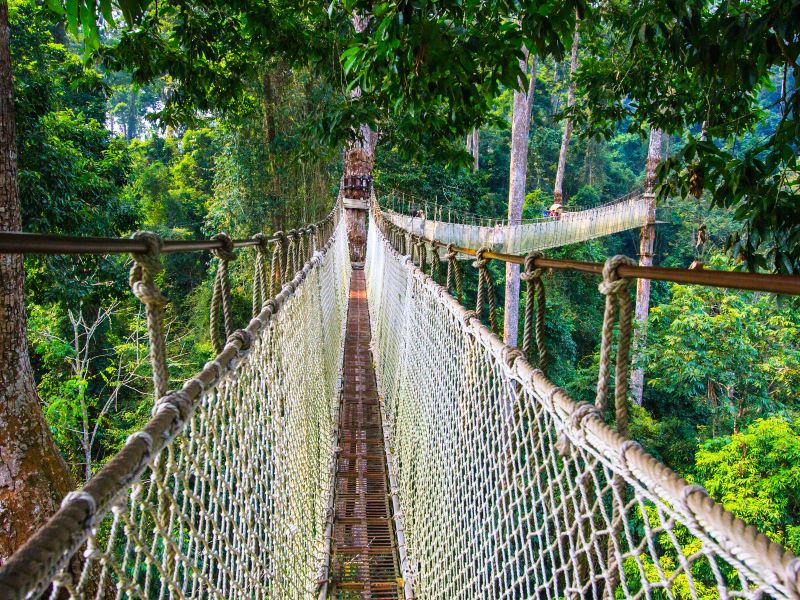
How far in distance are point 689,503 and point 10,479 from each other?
3.08 metres

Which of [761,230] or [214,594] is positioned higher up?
[761,230]

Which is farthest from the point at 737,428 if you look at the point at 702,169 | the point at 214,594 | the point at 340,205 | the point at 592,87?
the point at 214,594

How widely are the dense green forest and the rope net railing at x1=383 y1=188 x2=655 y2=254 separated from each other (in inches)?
45.1

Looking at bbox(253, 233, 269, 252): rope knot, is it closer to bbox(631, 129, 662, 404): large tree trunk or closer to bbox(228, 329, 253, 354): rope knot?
bbox(228, 329, 253, 354): rope knot

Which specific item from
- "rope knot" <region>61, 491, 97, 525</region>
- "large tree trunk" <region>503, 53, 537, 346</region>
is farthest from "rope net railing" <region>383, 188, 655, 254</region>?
"rope knot" <region>61, 491, 97, 525</region>

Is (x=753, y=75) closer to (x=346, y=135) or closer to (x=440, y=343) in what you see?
(x=440, y=343)

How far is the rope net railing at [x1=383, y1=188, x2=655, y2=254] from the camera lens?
19.9 feet

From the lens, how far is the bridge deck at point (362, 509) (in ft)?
5.08

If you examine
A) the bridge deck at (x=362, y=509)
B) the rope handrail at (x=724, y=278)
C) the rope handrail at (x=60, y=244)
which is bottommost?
the bridge deck at (x=362, y=509)

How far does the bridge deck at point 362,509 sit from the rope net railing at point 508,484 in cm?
7

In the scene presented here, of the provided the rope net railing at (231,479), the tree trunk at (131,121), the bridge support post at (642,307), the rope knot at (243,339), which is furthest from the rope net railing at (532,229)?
the tree trunk at (131,121)

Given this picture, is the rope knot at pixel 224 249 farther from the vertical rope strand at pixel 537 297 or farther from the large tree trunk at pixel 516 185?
the large tree trunk at pixel 516 185

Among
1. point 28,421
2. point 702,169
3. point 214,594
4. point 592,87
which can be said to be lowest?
point 28,421

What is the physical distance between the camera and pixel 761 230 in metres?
1.41
